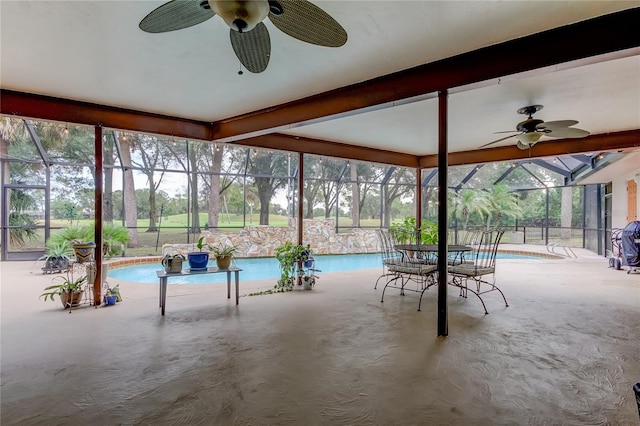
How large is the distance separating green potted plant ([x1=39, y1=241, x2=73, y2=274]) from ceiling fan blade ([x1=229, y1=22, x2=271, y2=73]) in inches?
261

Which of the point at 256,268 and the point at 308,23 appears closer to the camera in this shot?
the point at 308,23

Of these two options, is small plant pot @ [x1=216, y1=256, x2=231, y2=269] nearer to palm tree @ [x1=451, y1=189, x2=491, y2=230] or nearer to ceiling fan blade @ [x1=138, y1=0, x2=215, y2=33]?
ceiling fan blade @ [x1=138, y1=0, x2=215, y2=33]

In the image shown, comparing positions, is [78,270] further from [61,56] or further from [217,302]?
[61,56]

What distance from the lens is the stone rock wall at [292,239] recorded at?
10.5 meters

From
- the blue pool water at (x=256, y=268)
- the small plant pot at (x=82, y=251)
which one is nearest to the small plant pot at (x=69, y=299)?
the small plant pot at (x=82, y=251)

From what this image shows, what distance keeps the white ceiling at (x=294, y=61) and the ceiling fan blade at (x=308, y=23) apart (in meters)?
0.45

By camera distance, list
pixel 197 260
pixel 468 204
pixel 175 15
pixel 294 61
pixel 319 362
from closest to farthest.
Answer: pixel 175 15, pixel 319 362, pixel 294 61, pixel 197 260, pixel 468 204

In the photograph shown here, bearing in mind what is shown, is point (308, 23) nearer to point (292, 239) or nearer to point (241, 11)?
point (241, 11)

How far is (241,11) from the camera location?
1608 mm

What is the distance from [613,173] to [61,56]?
1145 cm

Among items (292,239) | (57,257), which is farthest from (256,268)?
(57,257)

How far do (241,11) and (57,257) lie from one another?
24.7 ft

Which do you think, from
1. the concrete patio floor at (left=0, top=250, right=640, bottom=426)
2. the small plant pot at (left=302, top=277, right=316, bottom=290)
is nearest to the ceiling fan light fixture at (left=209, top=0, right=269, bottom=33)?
the concrete patio floor at (left=0, top=250, right=640, bottom=426)

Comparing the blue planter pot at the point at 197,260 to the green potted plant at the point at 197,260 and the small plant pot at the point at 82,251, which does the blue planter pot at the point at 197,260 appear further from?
the small plant pot at the point at 82,251
